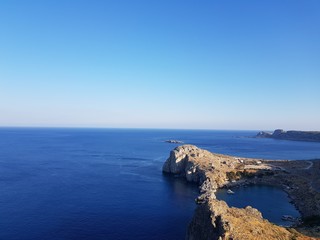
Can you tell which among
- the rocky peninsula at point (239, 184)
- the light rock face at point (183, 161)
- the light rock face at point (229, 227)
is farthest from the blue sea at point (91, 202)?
the light rock face at point (229, 227)

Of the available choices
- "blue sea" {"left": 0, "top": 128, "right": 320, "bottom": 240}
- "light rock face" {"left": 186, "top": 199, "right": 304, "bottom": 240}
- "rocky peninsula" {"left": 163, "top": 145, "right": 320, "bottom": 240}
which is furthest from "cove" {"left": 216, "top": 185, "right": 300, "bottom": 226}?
"light rock face" {"left": 186, "top": 199, "right": 304, "bottom": 240}

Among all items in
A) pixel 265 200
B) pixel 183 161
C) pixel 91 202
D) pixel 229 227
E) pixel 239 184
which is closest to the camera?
pixel 229 227

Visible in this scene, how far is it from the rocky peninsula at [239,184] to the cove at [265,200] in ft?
10.1

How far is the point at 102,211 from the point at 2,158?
11914 centimetres

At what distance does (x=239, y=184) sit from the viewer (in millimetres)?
111875

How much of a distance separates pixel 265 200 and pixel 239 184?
17524mm

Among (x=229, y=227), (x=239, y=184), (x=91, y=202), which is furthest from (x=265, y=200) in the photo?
(x=229, y=227)

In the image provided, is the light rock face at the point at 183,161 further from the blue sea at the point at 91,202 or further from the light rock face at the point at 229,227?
the light rock face at the point at 229,227

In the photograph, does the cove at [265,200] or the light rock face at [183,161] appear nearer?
the cove at [265,200]

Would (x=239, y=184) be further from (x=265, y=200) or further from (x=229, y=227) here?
(x=229, y=227)

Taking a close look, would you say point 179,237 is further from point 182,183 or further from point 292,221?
point 182,183

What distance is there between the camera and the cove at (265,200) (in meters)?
81.1

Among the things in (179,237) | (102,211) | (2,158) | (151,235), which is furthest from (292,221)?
(2,158)

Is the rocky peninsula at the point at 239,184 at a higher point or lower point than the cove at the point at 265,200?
higher
